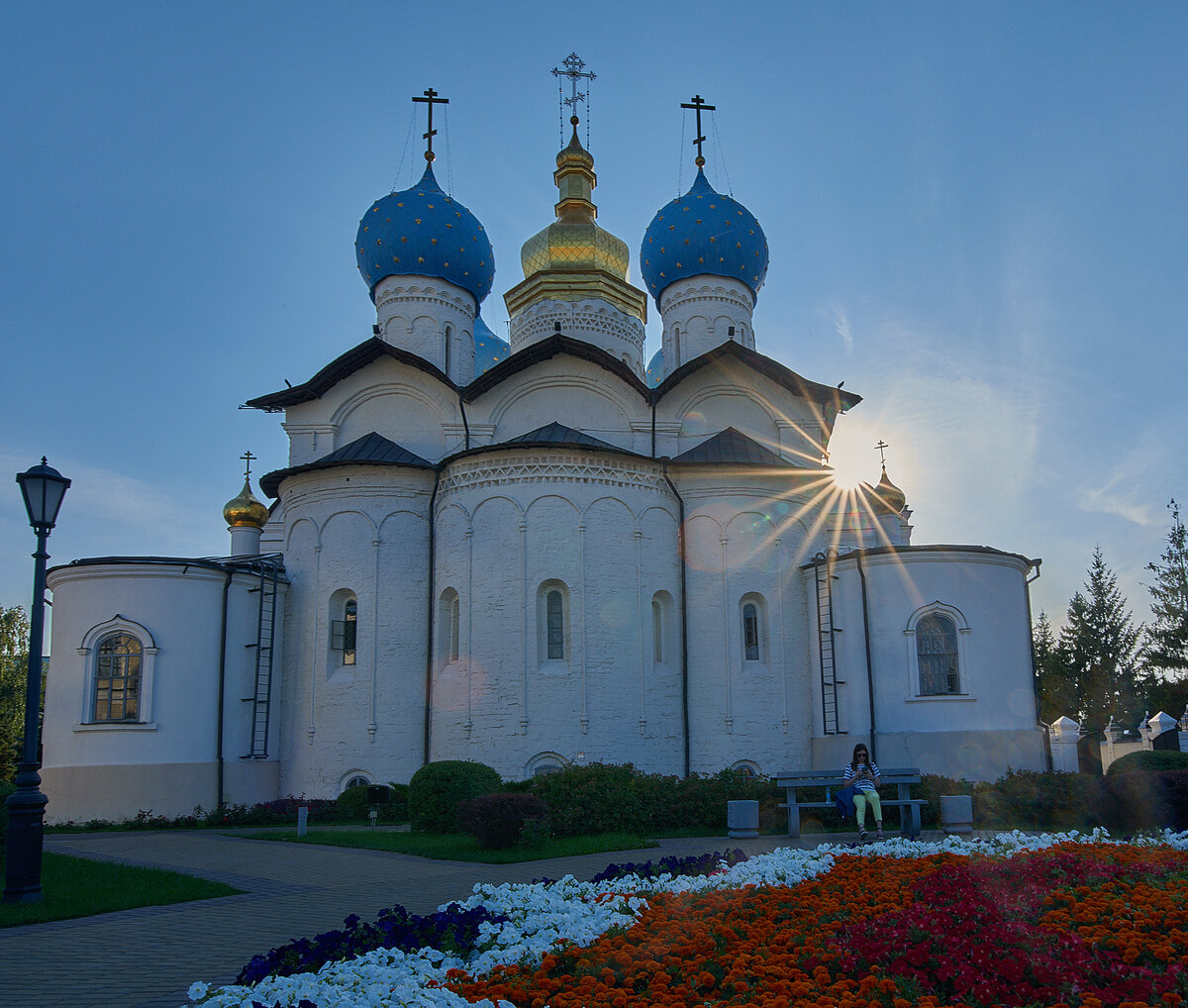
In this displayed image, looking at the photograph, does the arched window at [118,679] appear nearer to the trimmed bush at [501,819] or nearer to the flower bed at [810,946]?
the trimmed bush at [501,819]

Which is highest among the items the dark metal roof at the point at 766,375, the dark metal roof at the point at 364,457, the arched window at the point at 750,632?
the dark metal roof at the point at 766,375

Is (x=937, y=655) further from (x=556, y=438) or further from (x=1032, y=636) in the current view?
(x=556, y=438)

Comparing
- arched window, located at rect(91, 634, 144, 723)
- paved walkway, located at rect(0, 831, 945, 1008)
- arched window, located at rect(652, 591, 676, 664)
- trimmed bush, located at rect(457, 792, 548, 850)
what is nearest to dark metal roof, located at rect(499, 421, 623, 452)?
arched window, located at rect(652, 591, 676, 664)

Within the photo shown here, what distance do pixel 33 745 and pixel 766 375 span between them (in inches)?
650

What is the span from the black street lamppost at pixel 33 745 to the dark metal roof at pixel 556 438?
31.0 feet

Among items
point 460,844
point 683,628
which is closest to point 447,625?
point 683,628

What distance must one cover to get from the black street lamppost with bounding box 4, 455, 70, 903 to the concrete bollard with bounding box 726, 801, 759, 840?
7.23m

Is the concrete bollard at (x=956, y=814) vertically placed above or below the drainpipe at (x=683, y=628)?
below

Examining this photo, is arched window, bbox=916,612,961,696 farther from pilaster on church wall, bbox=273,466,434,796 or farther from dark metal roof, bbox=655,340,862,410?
pilaster on church wall, bbox=273,466,434,796

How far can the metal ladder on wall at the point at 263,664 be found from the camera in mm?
18203

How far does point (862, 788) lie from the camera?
11617 mm

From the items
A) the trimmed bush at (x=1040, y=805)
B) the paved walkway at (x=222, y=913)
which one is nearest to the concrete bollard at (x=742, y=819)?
the paved walkway at (x=222, y=913)

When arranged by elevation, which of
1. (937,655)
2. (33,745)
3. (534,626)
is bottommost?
(33,745)

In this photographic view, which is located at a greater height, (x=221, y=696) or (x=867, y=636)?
(x=867, y=636)
